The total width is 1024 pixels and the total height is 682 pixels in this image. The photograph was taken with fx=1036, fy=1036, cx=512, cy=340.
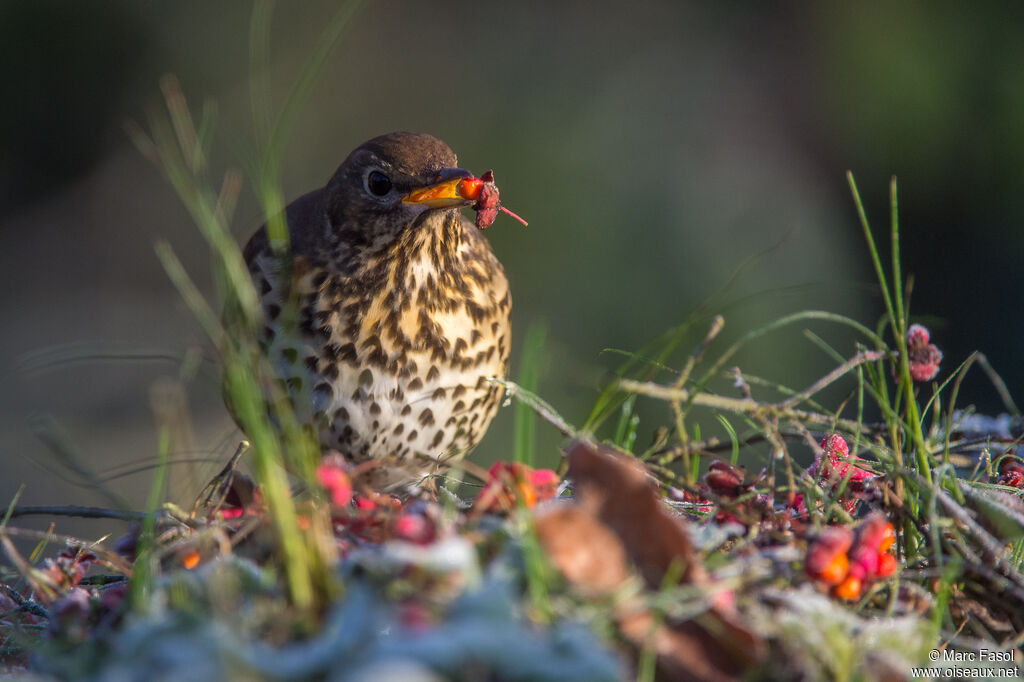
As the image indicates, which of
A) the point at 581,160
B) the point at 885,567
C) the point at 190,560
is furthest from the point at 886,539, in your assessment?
the point at 581,160

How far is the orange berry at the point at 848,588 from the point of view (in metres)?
0.92

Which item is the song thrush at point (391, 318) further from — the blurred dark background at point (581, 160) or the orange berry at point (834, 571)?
the blurred dark background at point (581, 160)

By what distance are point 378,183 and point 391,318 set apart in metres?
0.30

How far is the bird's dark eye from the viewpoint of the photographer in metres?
2.07

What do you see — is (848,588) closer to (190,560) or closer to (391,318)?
(190,560)

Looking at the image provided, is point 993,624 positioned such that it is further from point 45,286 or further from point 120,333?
point 45,286

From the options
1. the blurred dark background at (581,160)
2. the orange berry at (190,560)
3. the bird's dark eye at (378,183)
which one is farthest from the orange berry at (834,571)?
the blurred dark background at (581,160)

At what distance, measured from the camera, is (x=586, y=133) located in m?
5.34

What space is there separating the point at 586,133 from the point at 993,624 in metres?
4.52

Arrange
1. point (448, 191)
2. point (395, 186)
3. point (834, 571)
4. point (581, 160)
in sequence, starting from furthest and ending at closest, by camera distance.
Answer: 1. point (581, 160)
2. point (395, 186)
3. point (448, 191)
4. point (834, 571)

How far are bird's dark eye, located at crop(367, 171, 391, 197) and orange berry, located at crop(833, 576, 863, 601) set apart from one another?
1.36m

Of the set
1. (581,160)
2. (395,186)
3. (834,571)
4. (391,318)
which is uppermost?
(395,186)

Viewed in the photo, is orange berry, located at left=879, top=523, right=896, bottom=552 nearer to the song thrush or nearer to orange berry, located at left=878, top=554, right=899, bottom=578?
orange berry, located at left=878, top=554, right=899, bottom=578

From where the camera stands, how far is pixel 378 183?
2.09 m
